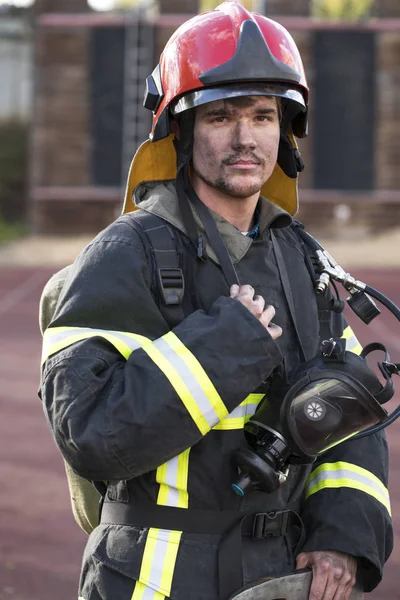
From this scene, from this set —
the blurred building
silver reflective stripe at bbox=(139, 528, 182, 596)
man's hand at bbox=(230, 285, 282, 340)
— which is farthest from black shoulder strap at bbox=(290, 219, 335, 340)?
the blurred building

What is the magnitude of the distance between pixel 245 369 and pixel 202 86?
0.74 meters

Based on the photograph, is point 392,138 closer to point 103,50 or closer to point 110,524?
point 103,50

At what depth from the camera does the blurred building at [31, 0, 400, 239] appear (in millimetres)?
32688

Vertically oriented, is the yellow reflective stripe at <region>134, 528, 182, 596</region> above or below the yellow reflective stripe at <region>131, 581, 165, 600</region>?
above

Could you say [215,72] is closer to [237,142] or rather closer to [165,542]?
[237,142]

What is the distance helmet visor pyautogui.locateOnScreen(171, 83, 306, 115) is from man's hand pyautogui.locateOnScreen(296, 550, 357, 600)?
42.8 inches

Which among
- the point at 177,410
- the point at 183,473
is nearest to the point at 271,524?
the point at 183,473

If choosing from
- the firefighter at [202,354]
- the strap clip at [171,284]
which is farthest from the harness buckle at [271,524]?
the strap clip at [171,284]

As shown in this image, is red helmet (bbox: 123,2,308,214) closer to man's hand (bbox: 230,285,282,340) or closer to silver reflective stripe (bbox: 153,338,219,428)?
man's hand (bbox: 230,285,282,340)

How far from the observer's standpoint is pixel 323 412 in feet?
8.48

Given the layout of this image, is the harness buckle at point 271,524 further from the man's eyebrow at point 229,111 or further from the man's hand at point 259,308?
the man's eyebrow at point 229,111

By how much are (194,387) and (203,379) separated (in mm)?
25

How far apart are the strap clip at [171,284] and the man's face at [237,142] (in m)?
0.33

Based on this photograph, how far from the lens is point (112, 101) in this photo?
32.8 m
